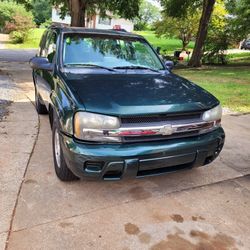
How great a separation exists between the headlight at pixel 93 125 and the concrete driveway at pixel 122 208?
774 millimetres

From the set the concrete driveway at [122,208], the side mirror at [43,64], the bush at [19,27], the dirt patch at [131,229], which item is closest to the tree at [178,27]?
the bush at [19,27]

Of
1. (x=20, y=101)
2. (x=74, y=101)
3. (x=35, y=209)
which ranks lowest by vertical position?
(x=20, y=101)

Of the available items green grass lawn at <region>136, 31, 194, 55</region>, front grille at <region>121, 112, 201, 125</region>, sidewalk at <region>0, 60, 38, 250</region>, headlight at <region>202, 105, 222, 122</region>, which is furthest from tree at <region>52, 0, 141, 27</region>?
green grass lawn at <region>136, 31, 194, 55</region>

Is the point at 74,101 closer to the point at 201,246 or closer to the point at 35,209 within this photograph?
the point at 35,209

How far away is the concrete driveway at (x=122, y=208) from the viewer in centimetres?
286

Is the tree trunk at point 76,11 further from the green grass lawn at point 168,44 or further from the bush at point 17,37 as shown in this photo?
the bush at point 17,37

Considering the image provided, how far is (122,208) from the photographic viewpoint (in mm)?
3342

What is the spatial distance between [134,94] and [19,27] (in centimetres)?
3687

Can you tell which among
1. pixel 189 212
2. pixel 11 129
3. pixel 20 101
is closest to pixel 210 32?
pixel 20 101

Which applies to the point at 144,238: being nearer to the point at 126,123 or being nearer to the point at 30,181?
the point at 126,123

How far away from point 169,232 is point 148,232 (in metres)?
0.19

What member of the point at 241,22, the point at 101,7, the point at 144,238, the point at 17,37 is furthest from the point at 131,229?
the point at 17,37

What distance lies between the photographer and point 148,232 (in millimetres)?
2977

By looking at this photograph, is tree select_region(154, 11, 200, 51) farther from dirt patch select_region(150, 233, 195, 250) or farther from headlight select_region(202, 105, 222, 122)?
dirt patch select_region(150, 233, 195, 250)
